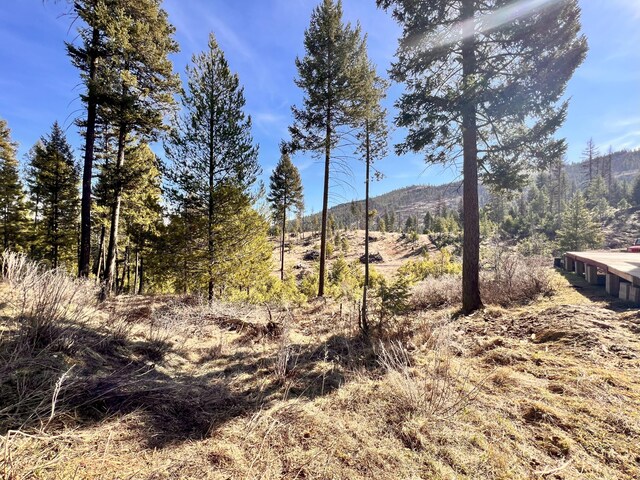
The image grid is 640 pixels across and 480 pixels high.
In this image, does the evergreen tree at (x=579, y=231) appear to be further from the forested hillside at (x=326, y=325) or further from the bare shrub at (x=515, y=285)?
the bare shrub at (x=515, y=285)

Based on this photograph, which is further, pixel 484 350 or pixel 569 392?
pixel 484 350

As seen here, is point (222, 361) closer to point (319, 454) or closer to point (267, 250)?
point (319, 454)

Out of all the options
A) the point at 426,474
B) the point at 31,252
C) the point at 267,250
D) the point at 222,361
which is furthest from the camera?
the point at 31,252

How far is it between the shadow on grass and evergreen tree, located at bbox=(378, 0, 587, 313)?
5148 mm

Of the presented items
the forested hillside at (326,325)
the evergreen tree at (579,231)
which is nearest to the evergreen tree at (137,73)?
the forested hillside at (326,325)

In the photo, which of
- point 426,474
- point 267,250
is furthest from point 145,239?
point 426,474

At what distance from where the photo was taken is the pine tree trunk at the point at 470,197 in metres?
6.45

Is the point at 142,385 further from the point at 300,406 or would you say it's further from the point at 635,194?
the point at 635,194

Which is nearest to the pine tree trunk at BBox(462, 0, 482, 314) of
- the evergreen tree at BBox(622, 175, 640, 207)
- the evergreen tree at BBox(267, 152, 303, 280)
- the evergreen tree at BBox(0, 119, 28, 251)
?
the evergreen tree at BBox(267, 152, 303, 280)

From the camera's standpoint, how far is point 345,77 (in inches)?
412

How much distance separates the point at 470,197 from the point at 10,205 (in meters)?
32.5

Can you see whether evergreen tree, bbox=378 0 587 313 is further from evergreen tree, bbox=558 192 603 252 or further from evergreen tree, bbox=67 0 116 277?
evergreen tree, bbox=558 192 603 252

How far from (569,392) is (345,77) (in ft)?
36.7

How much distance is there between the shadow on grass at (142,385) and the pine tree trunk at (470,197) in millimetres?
3980
